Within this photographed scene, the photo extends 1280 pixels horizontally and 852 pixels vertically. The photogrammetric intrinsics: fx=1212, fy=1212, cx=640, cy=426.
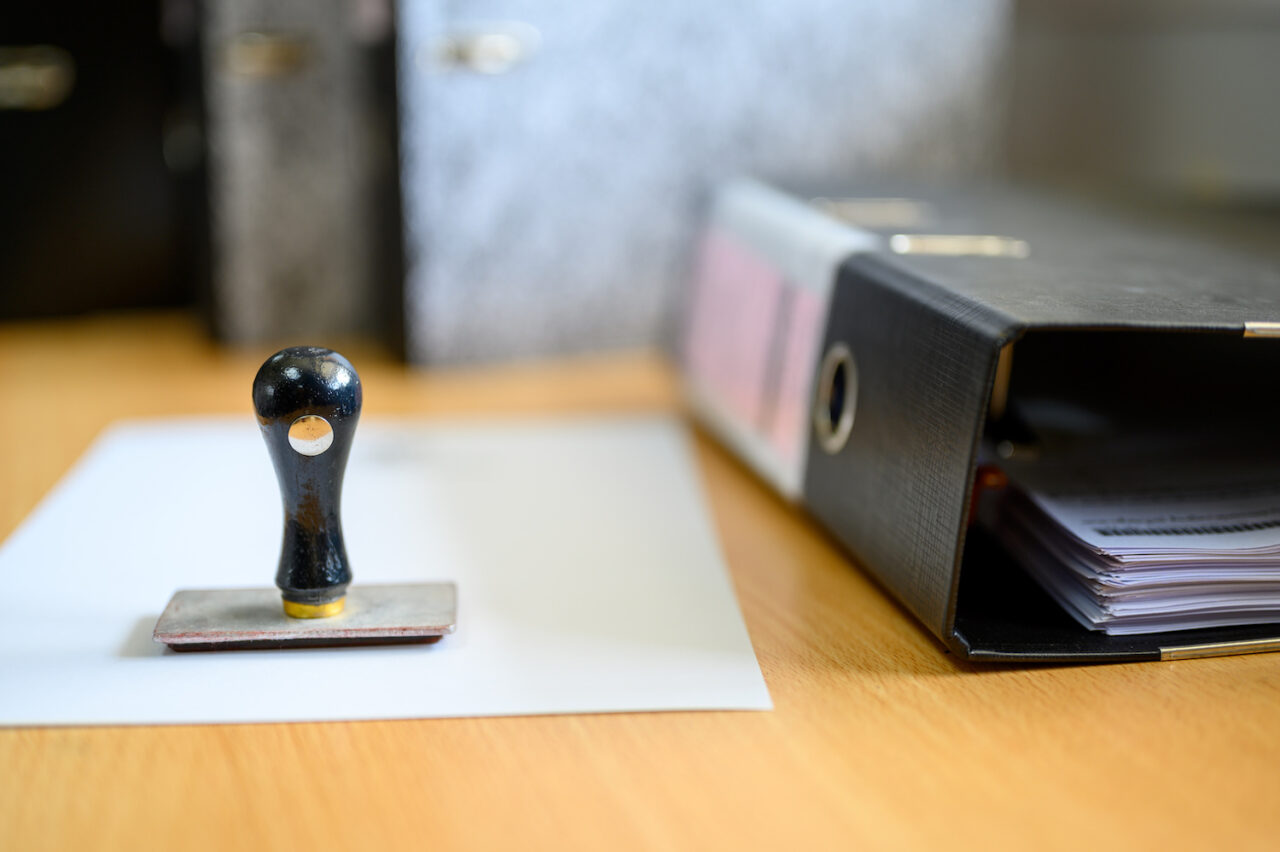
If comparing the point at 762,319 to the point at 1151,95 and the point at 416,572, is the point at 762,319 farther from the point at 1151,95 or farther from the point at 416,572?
the point at 1151,95

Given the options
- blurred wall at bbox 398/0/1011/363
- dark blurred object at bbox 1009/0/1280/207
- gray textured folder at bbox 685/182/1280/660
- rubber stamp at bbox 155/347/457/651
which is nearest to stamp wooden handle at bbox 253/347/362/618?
rubber stamp at bbox 155/347/457/651

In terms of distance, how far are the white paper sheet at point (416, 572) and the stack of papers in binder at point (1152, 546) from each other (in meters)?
0.15

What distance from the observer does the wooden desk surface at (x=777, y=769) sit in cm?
40

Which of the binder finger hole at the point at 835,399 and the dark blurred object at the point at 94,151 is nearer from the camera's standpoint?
the binder finger hole at the point at 835,399

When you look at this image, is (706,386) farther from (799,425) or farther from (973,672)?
(973,672)

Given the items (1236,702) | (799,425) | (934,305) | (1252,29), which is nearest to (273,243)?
(799,425)

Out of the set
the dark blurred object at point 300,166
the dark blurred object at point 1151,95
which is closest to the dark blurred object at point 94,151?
the dark blurred object at point 300,166

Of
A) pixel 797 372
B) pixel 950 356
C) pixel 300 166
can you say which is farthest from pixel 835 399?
pixel 300 166

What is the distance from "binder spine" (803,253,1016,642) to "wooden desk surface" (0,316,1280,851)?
0.13 feet

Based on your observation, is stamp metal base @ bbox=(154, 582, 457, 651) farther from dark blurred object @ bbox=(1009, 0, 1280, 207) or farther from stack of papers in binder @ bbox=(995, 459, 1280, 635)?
dark blurred object @ bbox=(1009, 0, 1280, 207)

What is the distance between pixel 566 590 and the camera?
0.60m

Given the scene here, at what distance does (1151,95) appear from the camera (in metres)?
1.18

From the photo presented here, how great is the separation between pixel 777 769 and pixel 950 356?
0.19m

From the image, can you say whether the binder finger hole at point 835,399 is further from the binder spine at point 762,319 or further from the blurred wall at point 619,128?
the blurred wall at point 619,128
